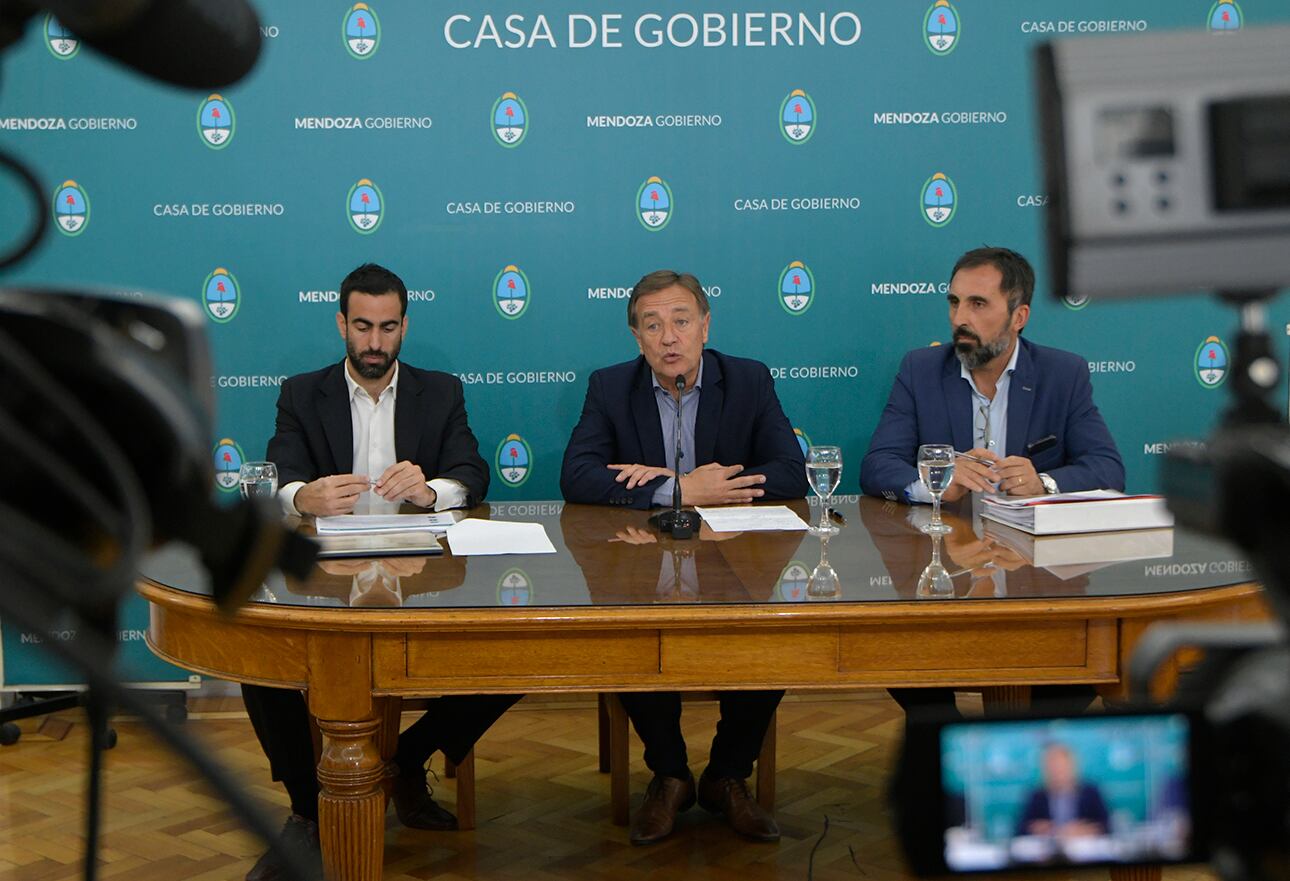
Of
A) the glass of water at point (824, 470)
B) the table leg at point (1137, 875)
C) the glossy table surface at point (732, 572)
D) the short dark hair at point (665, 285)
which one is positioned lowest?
the table leg at point (1137, 875)

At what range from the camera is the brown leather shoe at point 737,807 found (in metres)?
3.21

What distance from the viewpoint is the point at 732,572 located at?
8.55 feet

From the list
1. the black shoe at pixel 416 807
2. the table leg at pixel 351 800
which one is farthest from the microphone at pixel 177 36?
the black shoe at pixel 416 807

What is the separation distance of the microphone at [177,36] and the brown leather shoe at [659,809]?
2.74 meters

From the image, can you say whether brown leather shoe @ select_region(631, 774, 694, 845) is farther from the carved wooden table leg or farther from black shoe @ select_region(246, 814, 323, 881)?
the carved wooden table leg

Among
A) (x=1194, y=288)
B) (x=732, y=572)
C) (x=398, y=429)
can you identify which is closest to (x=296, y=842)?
(x=732, y=572)

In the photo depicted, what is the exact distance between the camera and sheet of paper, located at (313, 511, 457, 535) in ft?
9.44

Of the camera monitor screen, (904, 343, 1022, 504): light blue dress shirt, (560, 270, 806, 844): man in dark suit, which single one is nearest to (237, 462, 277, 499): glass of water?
(560, 270, 806, 844): man in dark suit

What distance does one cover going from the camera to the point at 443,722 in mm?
3240

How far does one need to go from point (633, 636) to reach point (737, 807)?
1.04m

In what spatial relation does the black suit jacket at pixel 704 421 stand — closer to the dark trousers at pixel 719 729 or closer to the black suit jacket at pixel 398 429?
the black suit jacket at pixel 398 429

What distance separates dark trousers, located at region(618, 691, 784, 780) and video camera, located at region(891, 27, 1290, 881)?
2542mm

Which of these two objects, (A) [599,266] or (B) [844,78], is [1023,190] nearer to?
(B) [844,78]

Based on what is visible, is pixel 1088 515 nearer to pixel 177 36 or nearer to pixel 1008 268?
pixel 1008 268
